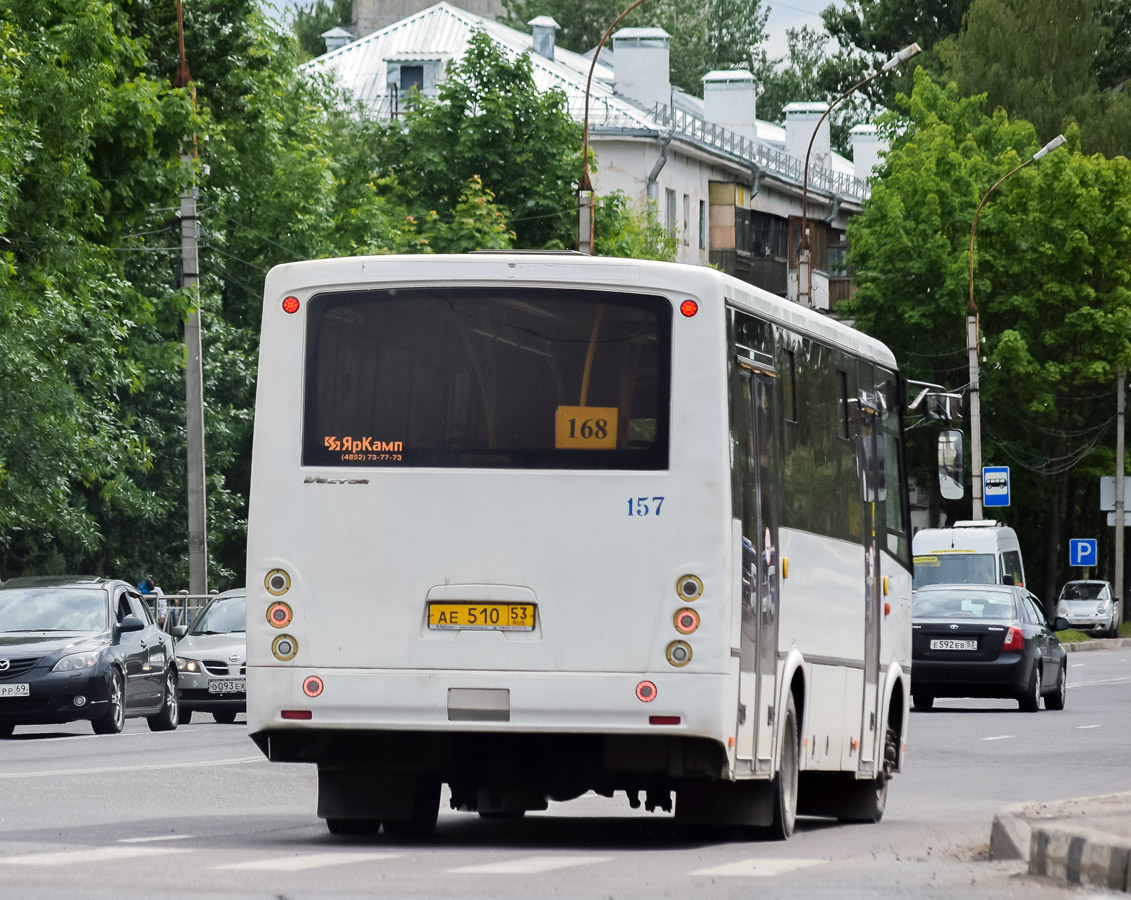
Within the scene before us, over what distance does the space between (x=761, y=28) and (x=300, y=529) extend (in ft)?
362

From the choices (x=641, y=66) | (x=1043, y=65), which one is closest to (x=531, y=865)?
(x=1043, y=65)

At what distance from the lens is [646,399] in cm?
1216

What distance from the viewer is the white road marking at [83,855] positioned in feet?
36.9

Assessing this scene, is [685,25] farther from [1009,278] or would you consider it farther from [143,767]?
[143,767]

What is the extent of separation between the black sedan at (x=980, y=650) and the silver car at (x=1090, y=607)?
3796 centimetres

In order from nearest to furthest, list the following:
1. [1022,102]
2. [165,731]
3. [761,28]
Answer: [165,731] < [1022,102] < [761,28]

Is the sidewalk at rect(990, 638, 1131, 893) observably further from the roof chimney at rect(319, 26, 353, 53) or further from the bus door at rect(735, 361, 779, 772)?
the roof chimney at rect(319, 26, 353, 53)

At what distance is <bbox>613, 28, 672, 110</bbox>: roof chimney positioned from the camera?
8169 centimetres

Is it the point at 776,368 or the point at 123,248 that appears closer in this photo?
the point at 776,368

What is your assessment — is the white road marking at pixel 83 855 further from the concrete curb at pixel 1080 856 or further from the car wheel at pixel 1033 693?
the car wheel at pixel 1033 693

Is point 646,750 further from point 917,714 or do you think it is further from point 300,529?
point 917,714

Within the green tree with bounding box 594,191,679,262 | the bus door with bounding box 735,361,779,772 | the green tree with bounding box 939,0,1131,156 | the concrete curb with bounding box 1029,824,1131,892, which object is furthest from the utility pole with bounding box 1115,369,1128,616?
the concrete curb with bounding box 1029,824,1131,892

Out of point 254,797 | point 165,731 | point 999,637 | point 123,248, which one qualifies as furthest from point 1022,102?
point 254,797

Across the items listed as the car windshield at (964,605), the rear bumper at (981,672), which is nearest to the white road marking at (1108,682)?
the car windshield at (964,605)
